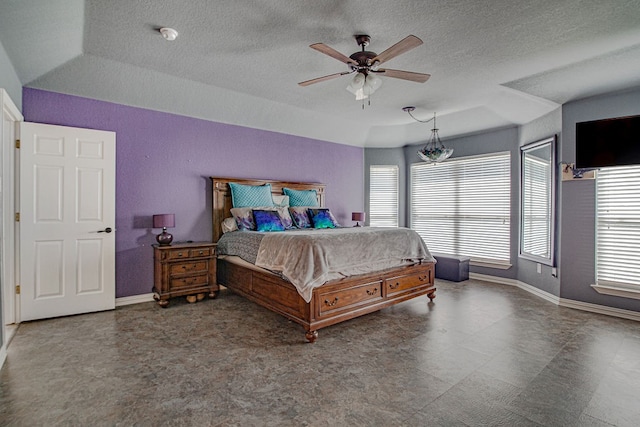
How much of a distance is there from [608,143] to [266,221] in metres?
4.16

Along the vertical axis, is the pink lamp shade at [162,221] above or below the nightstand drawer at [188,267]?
above

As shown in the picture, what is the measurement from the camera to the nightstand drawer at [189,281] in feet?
13.5

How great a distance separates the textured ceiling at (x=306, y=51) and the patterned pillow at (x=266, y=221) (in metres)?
1.58

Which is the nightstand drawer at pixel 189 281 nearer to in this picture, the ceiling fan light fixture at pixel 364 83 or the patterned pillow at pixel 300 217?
the patterned pillow at pixel 300 217

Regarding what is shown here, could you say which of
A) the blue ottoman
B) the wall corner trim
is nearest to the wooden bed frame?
the blue ottoman

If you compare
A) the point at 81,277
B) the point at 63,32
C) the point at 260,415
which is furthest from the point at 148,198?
the point at 260,415

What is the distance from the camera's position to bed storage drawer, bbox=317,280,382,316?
10.4ft

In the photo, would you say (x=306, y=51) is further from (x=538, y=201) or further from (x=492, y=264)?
(x=492, y=264)

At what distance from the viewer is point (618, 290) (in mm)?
3799

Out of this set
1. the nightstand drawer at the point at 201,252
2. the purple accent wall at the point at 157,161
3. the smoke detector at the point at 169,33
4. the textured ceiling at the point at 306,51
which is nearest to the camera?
the textured ceiling at the point at 306,51

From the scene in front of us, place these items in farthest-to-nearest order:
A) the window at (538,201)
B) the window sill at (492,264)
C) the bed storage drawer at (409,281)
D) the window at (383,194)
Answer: the window at (383,194)
the window sill at (492,264)
the window at (538,201)
the bed storage drawer at (409,281)

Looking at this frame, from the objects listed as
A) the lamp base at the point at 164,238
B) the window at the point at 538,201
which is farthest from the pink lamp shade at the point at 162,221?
the window at the point at 538,201

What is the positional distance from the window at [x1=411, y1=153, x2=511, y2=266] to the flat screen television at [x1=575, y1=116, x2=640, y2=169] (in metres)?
1.74

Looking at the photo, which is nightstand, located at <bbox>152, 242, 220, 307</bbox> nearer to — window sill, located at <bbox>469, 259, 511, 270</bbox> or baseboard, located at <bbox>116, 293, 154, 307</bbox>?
baseboard, located at <bbox>116, 293, 154, 307</bbox>
